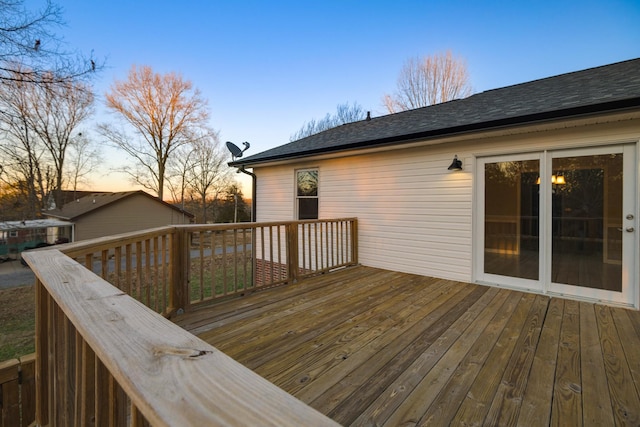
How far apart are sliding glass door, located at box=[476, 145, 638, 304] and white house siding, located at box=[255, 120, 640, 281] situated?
0.18 m

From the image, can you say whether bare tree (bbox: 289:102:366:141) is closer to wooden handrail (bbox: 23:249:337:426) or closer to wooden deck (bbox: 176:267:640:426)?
wooden deck (bbox: 176:267:640:426)

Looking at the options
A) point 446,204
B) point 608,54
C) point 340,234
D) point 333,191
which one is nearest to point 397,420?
point 446,204

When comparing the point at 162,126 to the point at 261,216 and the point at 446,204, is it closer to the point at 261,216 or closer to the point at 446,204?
the point at 261,216

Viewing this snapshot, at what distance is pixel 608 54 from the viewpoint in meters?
7.79

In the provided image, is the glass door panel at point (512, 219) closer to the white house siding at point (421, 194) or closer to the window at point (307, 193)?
the white house siding at point (421, 194)

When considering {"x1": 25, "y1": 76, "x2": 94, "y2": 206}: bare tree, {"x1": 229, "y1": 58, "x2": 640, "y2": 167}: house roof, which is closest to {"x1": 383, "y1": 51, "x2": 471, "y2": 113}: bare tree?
{"x1": 229, "y1": 58, "x2": 640, "y2": 167}: house roof

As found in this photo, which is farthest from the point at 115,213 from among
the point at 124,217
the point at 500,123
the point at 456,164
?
the point at 500,123

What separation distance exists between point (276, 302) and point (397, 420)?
2124mm

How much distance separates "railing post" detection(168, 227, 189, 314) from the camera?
10.1 ft

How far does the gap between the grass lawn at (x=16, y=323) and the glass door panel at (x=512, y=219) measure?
803 centimetres

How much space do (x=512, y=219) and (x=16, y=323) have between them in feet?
34.4

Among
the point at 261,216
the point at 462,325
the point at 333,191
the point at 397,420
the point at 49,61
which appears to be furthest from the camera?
the point at 261,216

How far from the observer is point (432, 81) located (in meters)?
13.8

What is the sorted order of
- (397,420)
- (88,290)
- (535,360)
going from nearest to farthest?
(88,290) → (397,420) → (535,360)
